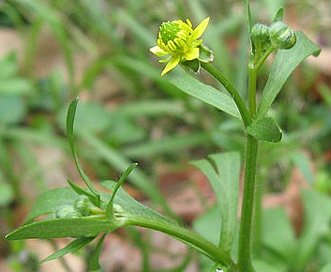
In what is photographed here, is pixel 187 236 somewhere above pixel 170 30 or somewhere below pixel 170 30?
below

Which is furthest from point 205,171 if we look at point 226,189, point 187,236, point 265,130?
point 265,130

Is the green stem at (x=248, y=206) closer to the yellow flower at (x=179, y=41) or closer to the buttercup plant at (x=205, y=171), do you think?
the buttercup plant at (x=205, y=171)

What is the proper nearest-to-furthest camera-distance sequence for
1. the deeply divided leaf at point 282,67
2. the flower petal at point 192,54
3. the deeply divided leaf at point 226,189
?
1. the flower petal at point 192,54
2. the deeply divided leaf at point 282,67
3. the deeply divided leaf at point 226,189

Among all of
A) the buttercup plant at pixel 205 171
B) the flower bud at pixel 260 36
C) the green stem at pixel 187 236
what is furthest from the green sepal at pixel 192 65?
the green stem at pixel 187 236

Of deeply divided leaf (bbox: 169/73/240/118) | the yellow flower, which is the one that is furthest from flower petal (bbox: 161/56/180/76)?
deeply divided leaf (bbox: 169/73/240/118)

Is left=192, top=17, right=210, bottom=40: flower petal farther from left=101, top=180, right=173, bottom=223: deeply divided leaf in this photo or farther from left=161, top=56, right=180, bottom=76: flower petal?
left=101, top=180, right=173, bottom=223: deeply divided leaf

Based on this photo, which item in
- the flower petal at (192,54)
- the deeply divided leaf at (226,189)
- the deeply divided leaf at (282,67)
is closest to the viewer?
the flower petal at (192,54)

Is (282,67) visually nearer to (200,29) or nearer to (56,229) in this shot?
(200,29)

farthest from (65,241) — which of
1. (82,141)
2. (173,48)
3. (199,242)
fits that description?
(173,48)
